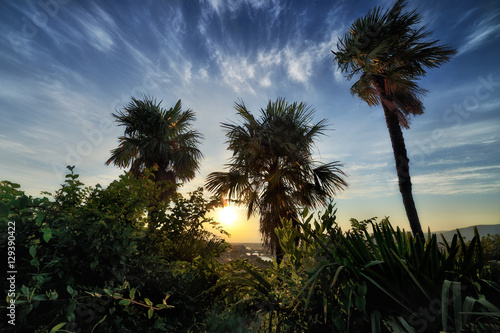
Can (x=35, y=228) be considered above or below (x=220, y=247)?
above

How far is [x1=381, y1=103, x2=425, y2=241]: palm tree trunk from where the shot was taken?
7.00 metres

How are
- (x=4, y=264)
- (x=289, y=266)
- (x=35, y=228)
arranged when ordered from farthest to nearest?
(x=289, y=266) < (x=35, y=228) < (x=4, y=264)

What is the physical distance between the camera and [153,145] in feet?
37.8

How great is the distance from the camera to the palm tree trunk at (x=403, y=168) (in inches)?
276

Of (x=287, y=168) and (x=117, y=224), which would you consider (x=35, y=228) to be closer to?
(x=117, y=224)

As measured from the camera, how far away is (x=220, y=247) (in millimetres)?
2596

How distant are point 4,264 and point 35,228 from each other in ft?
0.72

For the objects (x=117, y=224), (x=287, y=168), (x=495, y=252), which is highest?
(x=287, y=168)

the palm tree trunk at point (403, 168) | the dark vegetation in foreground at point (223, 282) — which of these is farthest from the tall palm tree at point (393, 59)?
the dark vegetation in foreground at point (223, 282)

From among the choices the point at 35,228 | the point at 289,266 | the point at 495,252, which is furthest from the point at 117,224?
the point at 495,252

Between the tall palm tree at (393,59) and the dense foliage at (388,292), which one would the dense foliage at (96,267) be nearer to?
the dense foliage at (388,292)

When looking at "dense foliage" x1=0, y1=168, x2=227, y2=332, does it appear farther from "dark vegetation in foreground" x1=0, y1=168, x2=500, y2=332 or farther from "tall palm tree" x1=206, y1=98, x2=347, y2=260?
"tall palm tree" x1=206, y1=98, x2=347, y2=260

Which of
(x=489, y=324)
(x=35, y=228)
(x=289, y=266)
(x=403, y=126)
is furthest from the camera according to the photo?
(x=403, y=126)

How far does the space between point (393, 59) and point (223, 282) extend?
9.71 meters
